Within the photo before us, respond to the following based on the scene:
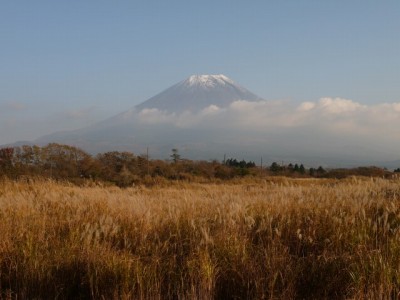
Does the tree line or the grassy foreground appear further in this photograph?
the tree line

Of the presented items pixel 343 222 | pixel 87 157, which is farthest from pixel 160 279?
pixel 87 157

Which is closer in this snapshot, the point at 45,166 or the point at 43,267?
the point at 43,267

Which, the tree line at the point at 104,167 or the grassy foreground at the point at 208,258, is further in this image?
the tree line at the point at 104,167

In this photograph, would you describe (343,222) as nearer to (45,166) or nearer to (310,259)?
(310,259)

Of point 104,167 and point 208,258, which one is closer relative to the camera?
point 208,258

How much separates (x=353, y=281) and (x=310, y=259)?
619 mm

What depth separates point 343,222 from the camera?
16.1ft

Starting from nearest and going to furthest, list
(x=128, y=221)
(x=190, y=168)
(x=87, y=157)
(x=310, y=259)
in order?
1. (x=310, y=259)
2. (x=128, y=221)
3. (x=87, y=157)
4. (x=190, y=168)

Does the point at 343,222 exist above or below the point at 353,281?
above

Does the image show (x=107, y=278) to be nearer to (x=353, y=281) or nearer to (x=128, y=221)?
(x=128, y=221)

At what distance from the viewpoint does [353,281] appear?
355 cm

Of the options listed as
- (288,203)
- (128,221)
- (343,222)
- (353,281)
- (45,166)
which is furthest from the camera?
(45,166)

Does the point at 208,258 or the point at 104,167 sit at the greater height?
the point at 104,167

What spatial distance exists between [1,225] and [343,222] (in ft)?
14.1
